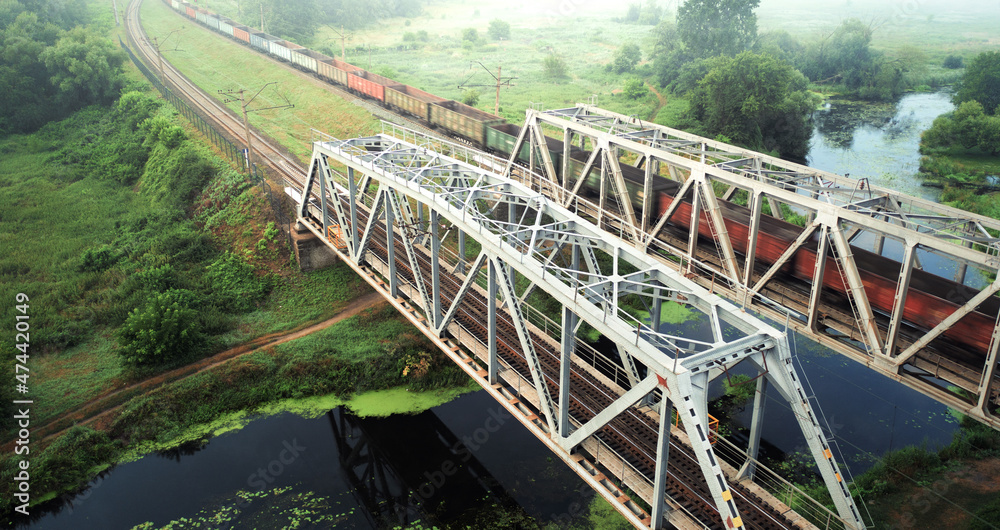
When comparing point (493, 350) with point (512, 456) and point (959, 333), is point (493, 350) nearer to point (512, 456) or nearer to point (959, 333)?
point (512, 456)

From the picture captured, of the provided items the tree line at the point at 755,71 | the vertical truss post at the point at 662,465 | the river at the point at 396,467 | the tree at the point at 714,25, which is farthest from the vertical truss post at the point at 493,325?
the tree at the point at 714,25

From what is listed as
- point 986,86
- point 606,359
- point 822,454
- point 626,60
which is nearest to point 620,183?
point 606,359

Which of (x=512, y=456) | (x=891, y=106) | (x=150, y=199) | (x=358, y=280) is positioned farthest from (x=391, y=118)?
(x=891, y=106)

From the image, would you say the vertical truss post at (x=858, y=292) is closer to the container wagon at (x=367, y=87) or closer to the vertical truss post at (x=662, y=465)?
the vertical truss post at (x=662, y=465)

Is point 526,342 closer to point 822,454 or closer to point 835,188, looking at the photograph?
point 822,454

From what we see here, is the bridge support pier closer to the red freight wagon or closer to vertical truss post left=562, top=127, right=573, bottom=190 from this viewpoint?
vertical truss post left=562, top=127, right=573, bottom=190

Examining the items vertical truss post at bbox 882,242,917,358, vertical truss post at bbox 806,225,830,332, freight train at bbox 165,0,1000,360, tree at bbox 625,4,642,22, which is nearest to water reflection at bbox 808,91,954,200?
freight train at bbox 165,0,1000,360

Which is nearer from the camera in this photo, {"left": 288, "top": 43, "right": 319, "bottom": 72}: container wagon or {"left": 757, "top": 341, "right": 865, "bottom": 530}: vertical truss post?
{"left": 757, "top": 341, "right": 865, "bottom": 530}: vertical truss post
